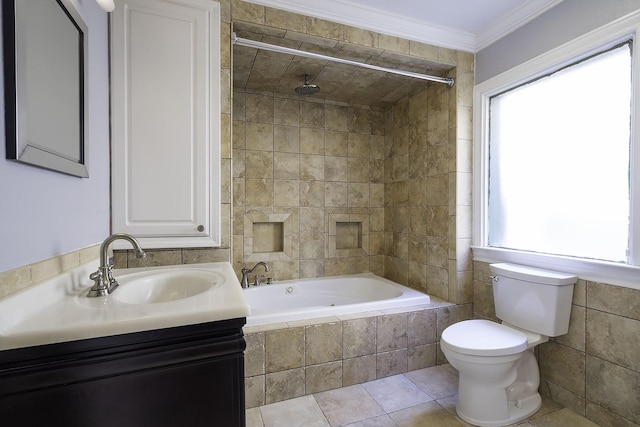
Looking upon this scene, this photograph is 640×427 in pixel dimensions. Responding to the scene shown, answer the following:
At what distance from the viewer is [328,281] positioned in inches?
120

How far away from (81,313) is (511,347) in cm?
186

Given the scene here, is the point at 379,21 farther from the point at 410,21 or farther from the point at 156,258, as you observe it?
the point at 156,258

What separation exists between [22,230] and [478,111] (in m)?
2.67

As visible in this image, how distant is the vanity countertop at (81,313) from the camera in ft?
2.36

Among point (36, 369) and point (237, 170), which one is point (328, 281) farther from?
point (36, 369)

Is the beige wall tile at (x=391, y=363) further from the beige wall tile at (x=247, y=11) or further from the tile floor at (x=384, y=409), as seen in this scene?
the beige wall tile at (x=247, y=11)

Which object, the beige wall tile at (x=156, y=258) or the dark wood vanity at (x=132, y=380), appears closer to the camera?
the dark wood vanity at (x=132, y=380)

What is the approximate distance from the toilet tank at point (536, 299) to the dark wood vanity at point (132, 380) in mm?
1691

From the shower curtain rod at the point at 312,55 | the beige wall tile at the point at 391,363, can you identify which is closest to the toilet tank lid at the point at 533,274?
the beige wall tile at the point at 391,363

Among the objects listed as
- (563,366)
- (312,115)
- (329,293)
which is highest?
(312,115)

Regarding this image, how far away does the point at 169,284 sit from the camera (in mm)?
1427

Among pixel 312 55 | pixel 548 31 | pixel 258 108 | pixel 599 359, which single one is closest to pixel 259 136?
pixel 258 108

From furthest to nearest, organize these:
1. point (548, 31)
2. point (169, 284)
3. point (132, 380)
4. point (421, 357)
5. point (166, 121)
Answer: point (421, 357), point (548, 31), point (166, 121), point (169, 284), point (132, 380)

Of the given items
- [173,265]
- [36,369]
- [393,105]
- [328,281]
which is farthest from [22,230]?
[393,105]
